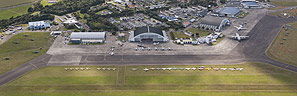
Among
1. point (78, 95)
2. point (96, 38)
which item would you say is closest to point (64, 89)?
point (78, 95)

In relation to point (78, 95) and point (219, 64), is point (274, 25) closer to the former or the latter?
point (219, 64)

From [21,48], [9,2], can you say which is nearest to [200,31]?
[21,48]

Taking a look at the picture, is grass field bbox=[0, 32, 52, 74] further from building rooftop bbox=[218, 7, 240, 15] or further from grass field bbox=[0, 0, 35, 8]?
building rooftop bbox=[218, 7, 240, 15]

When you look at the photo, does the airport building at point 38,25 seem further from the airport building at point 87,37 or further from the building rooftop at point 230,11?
the building rooftop at point 230,11

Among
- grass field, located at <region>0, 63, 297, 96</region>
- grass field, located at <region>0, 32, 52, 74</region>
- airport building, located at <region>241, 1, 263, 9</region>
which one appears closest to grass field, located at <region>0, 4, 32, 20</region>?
grass field, located at <region>0, 32, 52, 74</region>

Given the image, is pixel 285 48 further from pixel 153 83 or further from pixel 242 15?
pixel 153 83

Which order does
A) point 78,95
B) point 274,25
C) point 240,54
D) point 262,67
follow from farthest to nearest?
point 274,25 < point 240,54 < point 262,67 < point 78,95

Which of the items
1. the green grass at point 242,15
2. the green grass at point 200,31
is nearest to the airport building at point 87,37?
the green grass at point 200,31
